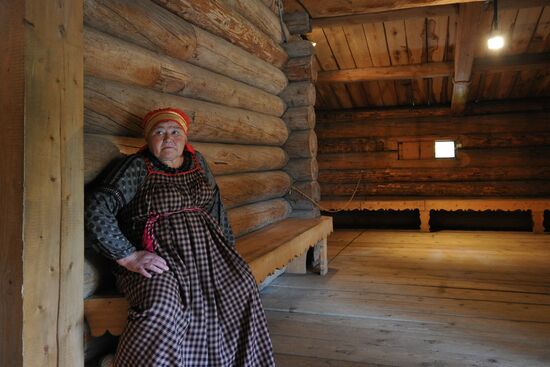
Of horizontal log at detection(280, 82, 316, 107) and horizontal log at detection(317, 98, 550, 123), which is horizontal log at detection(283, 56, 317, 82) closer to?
horizontal log at detection(280, 82, 316, 107)

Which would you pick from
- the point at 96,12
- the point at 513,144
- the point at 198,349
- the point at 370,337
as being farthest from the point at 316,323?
the point at 513,144

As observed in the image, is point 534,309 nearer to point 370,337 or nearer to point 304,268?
point 370,337

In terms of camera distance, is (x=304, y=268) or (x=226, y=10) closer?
(x=226, y=10)

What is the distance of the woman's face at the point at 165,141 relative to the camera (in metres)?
2.19

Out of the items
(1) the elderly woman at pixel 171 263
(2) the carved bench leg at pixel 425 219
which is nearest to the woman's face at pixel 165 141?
(1) the elderly woman at pixel 171 263

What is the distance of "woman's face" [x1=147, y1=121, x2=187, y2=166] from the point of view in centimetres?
219

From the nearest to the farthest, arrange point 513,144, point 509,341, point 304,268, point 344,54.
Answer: point 509,341 → point 304,268 → point 344,54 → point 513,144

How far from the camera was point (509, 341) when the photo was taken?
286 centimetres

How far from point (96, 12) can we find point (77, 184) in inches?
35.3

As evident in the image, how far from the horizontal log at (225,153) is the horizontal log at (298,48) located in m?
1.09

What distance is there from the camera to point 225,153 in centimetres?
356

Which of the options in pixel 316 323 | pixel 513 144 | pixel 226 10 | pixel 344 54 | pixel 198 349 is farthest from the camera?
pixel 513 144

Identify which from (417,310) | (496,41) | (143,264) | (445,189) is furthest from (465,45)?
(143,264)

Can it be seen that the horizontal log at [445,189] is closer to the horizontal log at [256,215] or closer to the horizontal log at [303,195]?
the horizontal log at [303,195]
